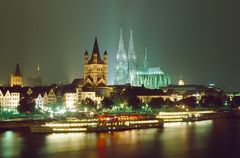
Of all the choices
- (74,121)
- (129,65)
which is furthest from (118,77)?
(74,121)

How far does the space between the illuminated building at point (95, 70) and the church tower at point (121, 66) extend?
363 inches

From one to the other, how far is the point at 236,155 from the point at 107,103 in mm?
19438

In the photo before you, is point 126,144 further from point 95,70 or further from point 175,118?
point 95,70

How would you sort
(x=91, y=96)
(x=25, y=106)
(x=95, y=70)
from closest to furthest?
1. (x=25, y=106)
2. (x=91, y=96)
3. (x=95, y=70)

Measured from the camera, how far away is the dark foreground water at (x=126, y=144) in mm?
18438

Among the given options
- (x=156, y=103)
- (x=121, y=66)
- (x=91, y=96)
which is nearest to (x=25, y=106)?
(x=91, y=96)

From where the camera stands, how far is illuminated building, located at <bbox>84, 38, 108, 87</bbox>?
4381cm

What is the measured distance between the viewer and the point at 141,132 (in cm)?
2495

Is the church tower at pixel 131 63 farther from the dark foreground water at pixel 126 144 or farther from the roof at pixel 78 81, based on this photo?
the dark foreground water at pixel 126 144

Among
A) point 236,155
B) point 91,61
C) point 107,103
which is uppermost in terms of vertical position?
point 91,61

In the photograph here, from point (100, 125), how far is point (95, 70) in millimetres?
18596

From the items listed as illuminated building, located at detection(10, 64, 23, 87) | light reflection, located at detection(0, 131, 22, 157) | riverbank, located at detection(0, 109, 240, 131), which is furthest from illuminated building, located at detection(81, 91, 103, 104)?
light reflection, located at detection(0, 131, 22, 157)

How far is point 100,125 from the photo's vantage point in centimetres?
2567

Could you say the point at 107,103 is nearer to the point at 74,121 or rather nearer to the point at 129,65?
the point at 74,121
